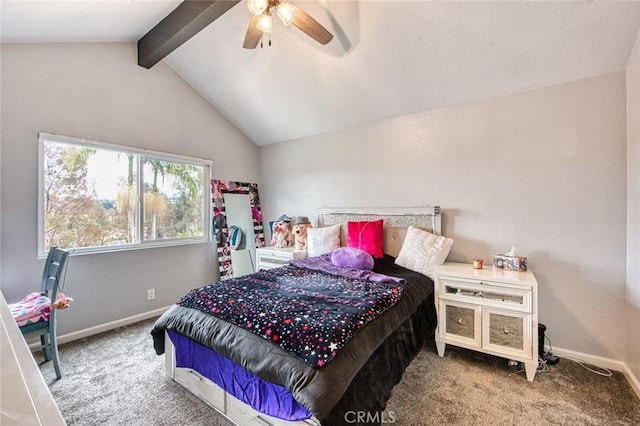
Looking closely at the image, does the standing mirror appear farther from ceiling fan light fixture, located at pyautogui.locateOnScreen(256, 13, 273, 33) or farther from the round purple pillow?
ceiling fan light fixture, located at pyautogui.locateOnScreen(256, 13, 273, 33)

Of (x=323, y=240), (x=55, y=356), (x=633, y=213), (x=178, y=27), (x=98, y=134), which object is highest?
(x=178, y=27)

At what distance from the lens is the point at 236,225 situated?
411 centimetres

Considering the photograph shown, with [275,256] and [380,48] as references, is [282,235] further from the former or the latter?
[380,48]

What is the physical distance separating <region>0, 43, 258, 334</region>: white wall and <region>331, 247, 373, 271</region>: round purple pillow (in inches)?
82.2

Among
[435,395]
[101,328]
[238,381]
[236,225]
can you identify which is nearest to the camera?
[238,381]

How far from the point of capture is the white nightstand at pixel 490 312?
1998mm

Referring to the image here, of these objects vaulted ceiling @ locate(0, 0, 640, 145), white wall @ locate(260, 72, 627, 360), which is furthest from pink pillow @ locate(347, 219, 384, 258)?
vaulted ceiling @ locate(0, 0, 640, 145)

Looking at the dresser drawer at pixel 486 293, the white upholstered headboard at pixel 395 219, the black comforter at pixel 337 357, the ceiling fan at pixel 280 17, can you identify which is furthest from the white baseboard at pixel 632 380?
the ceiling fan at pixel 280 17

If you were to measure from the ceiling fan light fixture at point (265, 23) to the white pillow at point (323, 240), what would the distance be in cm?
215

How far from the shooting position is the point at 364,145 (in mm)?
3400

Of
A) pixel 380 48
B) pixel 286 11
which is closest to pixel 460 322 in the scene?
pixel 380 48

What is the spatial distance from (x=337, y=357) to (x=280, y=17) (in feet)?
6.86

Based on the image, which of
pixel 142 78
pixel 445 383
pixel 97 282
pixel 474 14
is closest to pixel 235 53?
pixel 142 78

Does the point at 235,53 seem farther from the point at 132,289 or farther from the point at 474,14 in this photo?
the point at 132,289
